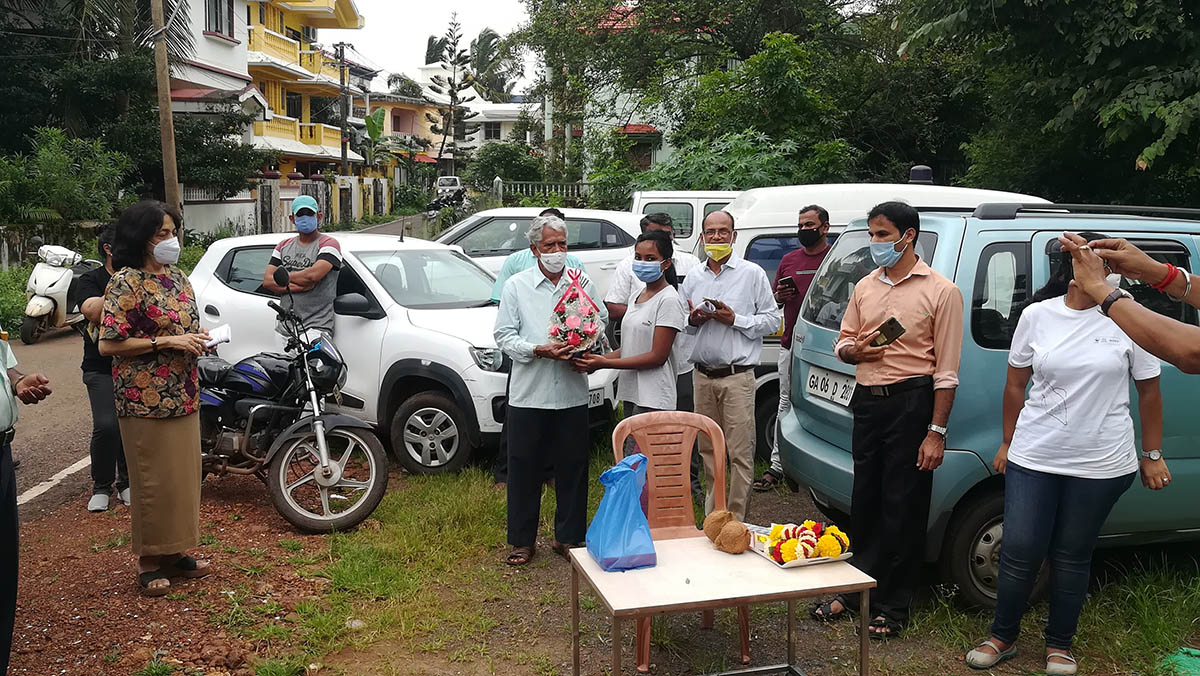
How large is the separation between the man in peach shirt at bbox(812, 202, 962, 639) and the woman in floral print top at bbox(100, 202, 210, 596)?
323 centimetres

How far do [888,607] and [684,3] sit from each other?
1919 cm

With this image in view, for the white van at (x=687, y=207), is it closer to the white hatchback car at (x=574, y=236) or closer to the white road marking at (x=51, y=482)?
the white hatchback car at (x=574, y=236)

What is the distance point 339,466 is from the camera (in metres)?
5.82

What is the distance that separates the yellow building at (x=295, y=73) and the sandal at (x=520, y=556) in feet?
A: 101

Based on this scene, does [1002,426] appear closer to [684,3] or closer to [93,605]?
[93,605]

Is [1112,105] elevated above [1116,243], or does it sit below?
above

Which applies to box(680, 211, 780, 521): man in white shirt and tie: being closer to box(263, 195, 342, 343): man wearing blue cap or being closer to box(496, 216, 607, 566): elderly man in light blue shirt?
box(496, 216, 607, 566): elderly man in light blue shirt

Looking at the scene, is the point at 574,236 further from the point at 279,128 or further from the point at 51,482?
the point at 279,128

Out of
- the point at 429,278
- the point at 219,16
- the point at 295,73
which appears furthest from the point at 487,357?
the point at 295,73

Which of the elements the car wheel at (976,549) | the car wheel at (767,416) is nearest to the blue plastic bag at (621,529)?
the car wheel at (976,549)

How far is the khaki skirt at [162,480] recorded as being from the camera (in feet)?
15.6

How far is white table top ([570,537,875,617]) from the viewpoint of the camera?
3.31m

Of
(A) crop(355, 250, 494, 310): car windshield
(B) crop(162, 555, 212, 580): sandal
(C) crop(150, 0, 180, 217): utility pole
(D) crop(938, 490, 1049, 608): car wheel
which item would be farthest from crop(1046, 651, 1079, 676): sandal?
(C) crop(150, 0, 180, 217): utility pole

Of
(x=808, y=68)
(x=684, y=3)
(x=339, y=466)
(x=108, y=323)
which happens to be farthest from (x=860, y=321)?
(x=684, y=3)
